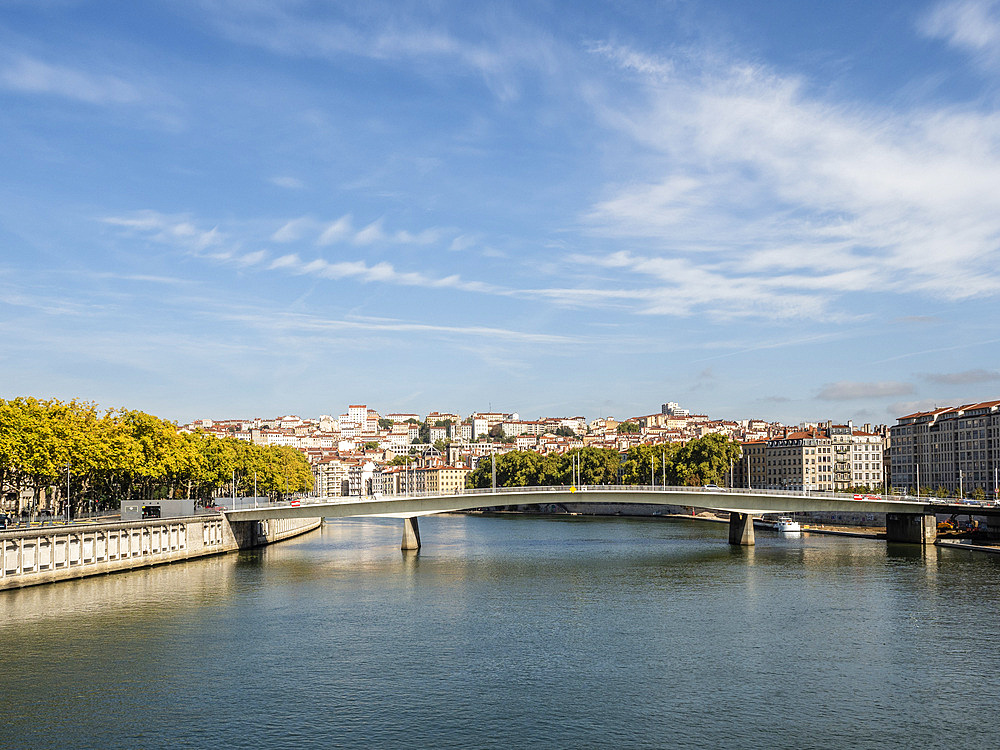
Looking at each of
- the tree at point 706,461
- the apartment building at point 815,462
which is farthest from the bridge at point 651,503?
the apartment building at point 815,462

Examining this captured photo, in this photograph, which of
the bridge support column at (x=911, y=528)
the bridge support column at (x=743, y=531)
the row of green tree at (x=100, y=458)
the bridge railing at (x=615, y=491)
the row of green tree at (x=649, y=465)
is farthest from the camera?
→ the row of green tree at (x=649, y=465)

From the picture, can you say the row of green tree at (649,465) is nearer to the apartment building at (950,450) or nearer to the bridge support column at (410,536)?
the apartment building at (950,450)

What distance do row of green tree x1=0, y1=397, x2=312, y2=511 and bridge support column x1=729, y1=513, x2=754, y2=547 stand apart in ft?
155

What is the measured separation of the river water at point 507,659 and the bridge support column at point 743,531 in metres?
20.0

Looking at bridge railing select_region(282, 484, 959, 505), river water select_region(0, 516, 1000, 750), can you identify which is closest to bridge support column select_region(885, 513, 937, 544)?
bridge railing select_region(282, 484, 959, 505)

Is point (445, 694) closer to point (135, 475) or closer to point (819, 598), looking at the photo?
point (819, 598)

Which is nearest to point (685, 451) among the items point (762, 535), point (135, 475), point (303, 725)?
point (762, 535)

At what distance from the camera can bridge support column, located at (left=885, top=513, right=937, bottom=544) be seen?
81250 mm

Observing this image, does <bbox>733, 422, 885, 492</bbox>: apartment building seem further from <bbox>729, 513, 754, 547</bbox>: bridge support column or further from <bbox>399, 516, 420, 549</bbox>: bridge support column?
<bbox>399, 516, 420, 549</bbox>: bridge support column

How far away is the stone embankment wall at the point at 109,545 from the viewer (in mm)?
51406

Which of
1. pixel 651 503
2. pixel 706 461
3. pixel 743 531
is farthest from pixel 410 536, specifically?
pixel 706 461

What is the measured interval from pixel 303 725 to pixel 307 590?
89.9 feet

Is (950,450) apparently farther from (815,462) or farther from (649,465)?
(649,465)

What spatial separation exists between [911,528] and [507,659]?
58.3m
